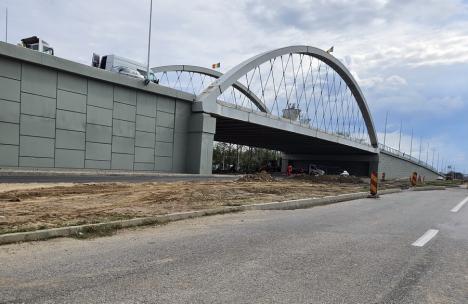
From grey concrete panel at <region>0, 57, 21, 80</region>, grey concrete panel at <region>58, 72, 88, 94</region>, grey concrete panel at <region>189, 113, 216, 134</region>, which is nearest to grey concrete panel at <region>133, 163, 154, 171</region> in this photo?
grey concrete panel at <region>189, 113, 216, 134</region>

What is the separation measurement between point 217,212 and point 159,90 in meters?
23.9

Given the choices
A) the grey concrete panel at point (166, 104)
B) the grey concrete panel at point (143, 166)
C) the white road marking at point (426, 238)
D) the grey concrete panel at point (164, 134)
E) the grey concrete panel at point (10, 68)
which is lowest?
the grey concrete panel at point (143, 166)

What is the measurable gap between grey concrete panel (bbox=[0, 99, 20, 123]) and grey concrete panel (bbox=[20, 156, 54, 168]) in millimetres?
2184

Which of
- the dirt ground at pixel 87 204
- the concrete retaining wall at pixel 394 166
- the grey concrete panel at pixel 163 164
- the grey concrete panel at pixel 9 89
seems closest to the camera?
the dirt ground at pixel 87 204

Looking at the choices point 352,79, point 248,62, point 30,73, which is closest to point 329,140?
point 352,79

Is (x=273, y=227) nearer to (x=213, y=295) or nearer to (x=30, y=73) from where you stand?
(x=213, y=295)

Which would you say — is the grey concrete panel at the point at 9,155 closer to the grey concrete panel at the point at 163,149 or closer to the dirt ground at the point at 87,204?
the dirt ground at the point at 87,204

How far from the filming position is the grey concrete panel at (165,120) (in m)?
36.5

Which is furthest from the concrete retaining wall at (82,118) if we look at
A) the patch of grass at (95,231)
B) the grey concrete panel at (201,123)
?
the patch of grass at (95,231)

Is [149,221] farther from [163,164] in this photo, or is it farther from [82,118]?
[163,164]

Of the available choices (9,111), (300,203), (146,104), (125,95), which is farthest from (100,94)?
(300,203)

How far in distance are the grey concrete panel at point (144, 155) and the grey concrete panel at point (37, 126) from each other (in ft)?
24.3

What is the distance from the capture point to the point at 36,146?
89.4 feet

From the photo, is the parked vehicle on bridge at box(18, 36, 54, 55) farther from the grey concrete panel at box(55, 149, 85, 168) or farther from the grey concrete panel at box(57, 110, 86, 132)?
the grey concrete panel at box(55, 149, 85, 168)
